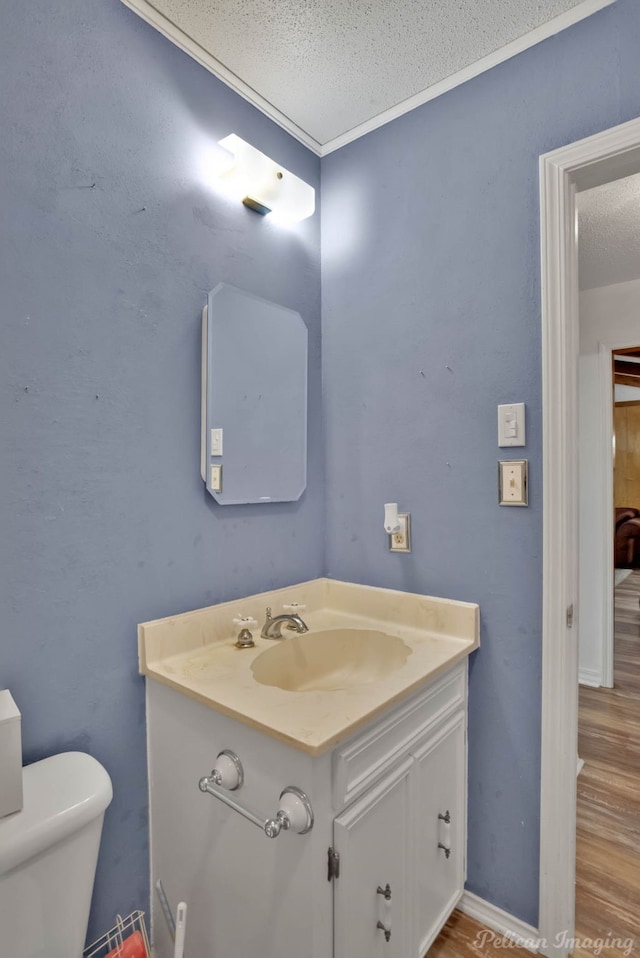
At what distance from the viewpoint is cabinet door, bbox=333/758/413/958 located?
3.15 feet

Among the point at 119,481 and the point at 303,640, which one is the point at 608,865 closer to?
the point at 303,640

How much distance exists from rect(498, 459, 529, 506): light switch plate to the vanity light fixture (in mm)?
1039

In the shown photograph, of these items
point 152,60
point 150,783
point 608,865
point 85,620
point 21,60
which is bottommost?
point 608,865

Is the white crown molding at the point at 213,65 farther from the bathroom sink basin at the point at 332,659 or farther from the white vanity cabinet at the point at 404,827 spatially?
the white vanity cabinet at the point at 404,827

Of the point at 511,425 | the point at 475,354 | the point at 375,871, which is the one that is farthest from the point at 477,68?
the point at 375,871

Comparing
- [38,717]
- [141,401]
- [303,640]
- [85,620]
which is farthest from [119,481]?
[303,640]

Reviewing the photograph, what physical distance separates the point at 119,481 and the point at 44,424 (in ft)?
0.70

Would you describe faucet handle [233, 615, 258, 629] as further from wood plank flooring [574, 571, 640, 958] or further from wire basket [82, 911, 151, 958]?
wood plank flooring [574, 571, 640, 958]

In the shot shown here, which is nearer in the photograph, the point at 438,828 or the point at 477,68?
the point at 438,828

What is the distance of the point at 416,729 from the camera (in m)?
1.20

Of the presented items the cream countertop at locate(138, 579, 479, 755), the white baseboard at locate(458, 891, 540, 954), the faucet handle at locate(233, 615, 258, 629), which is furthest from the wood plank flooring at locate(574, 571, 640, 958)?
the faucet handle at locate(233, 615, 258, 629)

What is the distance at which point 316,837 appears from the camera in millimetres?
908

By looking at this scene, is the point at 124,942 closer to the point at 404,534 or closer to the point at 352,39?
the point at 404,534

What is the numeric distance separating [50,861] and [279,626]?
71 centimetres
